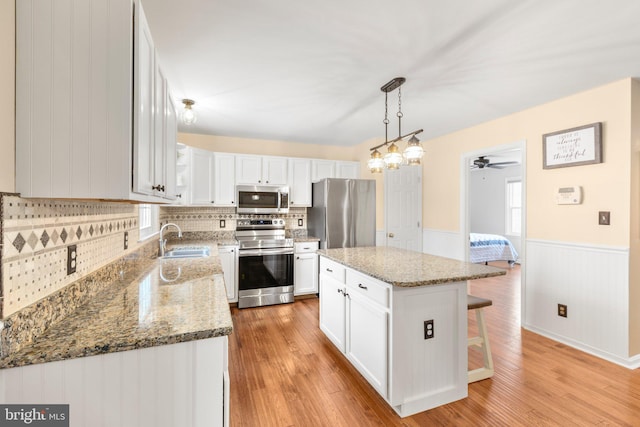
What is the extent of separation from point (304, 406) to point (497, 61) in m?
2.83

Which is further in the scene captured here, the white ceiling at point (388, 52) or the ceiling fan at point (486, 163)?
the ceiling fan at point (486, 163)

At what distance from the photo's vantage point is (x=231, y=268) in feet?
12.3

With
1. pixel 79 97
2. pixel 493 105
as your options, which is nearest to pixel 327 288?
pixel 79 97

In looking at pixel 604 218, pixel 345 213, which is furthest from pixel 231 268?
pixel 604 218

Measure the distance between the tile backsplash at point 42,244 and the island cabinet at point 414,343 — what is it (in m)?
1.63

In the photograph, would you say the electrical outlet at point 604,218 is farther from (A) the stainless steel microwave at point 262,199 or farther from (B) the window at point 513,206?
(B) the window at point 513,206

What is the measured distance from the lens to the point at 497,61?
7.02 ft

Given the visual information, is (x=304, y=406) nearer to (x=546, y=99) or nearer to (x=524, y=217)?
(x=524, y=217)

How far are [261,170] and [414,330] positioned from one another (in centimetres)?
316

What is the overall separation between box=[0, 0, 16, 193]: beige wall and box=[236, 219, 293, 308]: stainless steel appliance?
2902mm

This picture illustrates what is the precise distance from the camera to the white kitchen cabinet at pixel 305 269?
4.05 meters

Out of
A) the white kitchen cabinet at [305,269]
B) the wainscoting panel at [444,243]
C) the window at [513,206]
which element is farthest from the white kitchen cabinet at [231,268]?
the window at [513,206]

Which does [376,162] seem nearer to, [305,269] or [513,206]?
[305,269]

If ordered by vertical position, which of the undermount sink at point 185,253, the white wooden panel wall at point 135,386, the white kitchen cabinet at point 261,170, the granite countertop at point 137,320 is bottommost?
the white wooden panel wall at point 135,386
